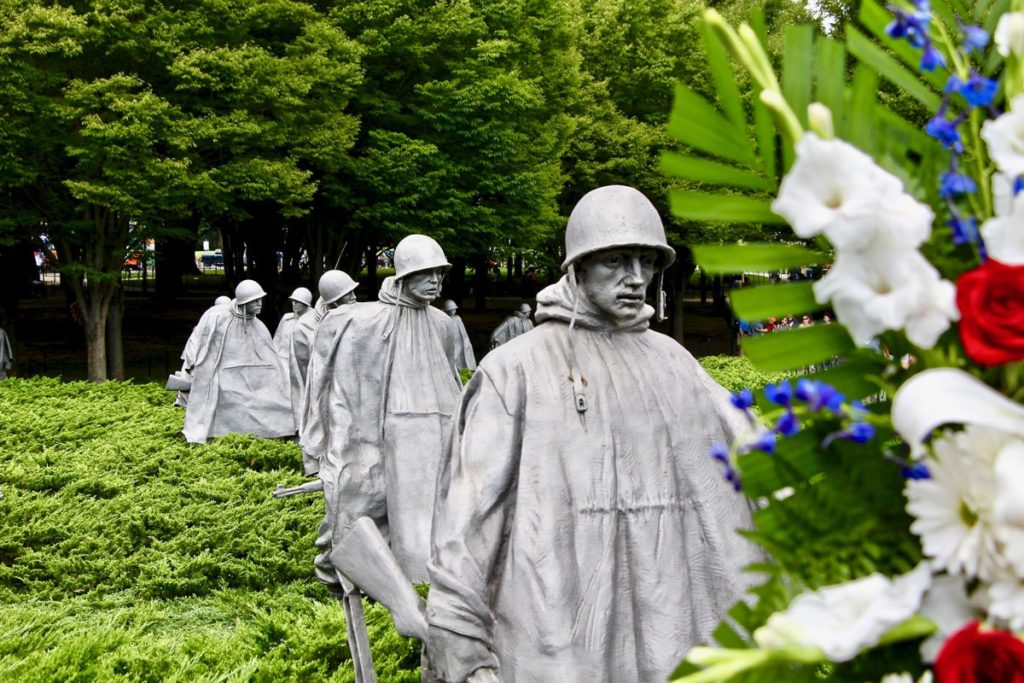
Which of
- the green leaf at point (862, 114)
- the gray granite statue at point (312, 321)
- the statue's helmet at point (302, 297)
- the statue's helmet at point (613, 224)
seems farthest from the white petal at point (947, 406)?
the statue's helmet at point (302, 297)

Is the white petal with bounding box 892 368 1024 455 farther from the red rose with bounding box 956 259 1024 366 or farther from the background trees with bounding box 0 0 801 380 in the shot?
the background trees with bounding box 0 0 801 380

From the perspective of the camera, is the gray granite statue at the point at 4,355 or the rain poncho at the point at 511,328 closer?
the rain poncho at the point at 511,328

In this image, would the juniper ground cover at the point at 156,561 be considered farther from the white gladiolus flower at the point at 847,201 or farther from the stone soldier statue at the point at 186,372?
the white gladiolus flower at the point at 847,201

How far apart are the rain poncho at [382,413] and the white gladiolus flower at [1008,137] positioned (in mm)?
8195

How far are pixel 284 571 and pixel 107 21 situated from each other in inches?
507

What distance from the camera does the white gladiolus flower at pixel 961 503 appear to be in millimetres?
1415

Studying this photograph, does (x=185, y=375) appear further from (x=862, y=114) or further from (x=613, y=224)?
(x=862, y=114)

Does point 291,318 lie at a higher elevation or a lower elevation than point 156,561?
higher

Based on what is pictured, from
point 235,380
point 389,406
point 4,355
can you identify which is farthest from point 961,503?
point 4,355

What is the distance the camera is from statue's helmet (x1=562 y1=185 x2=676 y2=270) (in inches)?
154

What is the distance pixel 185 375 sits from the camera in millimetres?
19906

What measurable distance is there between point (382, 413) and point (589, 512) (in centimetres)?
614

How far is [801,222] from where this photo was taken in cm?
147

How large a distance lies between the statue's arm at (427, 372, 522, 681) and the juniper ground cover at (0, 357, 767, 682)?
137 inches
